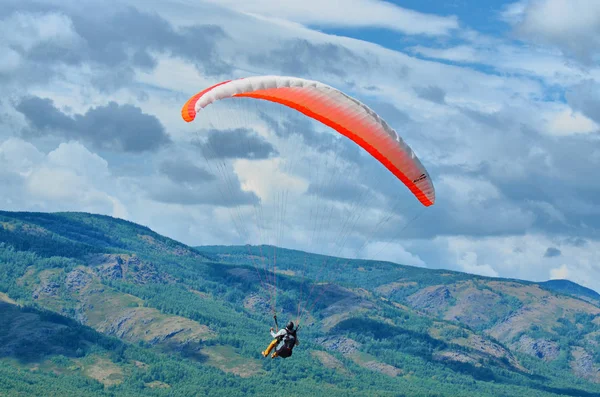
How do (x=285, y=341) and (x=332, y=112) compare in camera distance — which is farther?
(x=332, y=112)

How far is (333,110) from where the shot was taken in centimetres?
9138

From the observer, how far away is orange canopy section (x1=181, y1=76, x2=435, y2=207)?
90.9 m

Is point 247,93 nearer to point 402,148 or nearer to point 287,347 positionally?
point 402,148

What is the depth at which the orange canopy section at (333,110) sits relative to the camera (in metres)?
90.9

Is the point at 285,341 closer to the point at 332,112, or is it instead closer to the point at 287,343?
the point at 287,343

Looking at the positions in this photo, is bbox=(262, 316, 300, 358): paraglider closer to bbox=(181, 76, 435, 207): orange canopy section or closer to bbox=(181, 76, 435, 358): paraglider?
bbox=(181, 76, 435, 358): paraglider

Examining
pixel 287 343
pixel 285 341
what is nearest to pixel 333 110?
pixel 285 341

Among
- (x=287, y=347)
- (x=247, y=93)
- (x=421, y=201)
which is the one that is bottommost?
(x=287, y=347)

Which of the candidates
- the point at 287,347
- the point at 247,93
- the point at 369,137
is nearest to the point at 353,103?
the point at 369,137

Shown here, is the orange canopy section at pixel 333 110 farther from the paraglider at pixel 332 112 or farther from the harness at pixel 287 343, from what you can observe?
the harness at pixel 287 343

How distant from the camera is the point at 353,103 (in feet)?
299

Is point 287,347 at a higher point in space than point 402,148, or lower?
lower

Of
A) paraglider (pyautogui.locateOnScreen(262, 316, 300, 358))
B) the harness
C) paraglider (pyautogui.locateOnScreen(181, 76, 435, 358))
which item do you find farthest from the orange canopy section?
the harness

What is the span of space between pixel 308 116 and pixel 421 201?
1349 centimetres
